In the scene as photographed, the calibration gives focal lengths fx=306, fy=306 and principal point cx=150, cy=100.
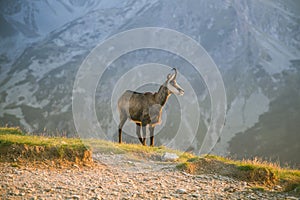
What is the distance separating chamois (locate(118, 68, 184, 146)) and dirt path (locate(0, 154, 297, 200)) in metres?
8.33

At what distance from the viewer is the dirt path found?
8.43m

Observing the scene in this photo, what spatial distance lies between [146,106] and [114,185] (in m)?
11.2

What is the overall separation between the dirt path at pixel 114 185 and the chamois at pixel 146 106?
8331 millimetres

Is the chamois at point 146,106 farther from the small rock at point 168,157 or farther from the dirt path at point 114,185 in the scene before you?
the dirt path at point 114,185

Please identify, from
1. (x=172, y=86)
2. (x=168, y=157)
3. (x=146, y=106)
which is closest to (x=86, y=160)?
(x=168, y=157)

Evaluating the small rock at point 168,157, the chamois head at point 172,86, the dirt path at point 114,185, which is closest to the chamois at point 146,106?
the chamois head at point 172,86

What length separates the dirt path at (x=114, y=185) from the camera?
8.43 metres

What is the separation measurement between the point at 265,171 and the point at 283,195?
2327 millimetres

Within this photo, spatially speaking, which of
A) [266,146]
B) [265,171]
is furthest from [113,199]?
[266,146]

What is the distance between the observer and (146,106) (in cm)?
2038

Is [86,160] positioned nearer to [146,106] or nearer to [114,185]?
[114,185]

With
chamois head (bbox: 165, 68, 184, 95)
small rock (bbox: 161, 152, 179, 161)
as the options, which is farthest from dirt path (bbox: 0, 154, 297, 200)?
chamois head (bbox: 165, 68, 184, 95)

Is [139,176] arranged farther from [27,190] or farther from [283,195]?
[283,195]

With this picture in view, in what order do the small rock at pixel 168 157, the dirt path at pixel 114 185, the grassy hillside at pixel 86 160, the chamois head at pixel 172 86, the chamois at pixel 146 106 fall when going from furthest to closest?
the chamois head at pixel 172 86
the chamois at pixel 146 106
the small rock at pixel 168 157
the grassy hillside at pixel 86 160
the dirt path at pixel 114 185
